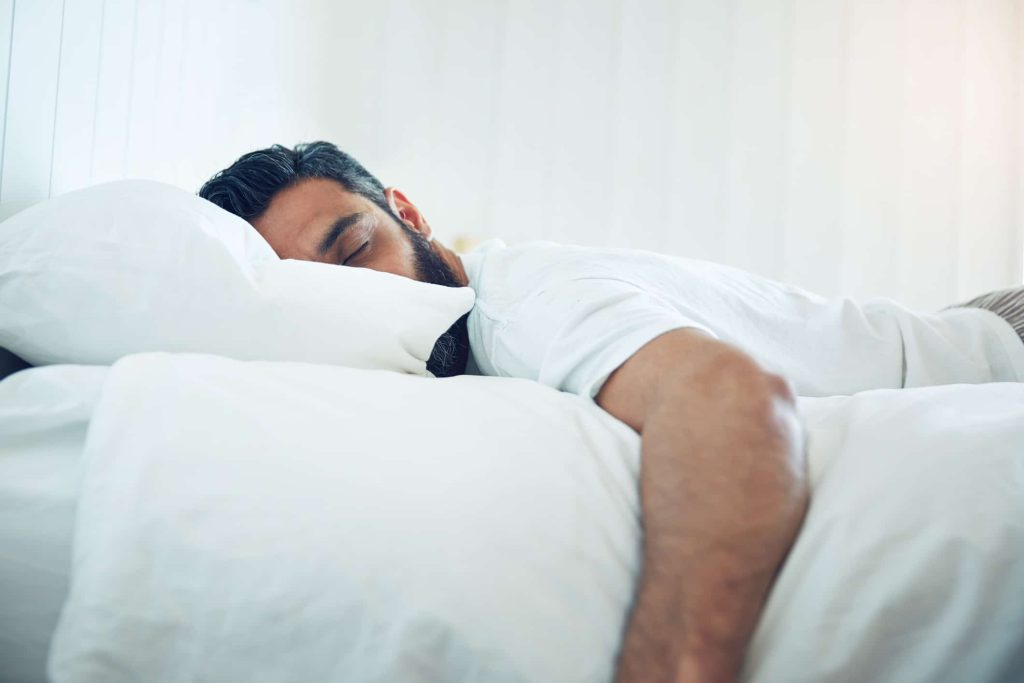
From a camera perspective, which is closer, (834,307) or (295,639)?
(295,639)

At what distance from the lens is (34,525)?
595mm

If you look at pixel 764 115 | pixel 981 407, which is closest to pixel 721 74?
pixel 764 115

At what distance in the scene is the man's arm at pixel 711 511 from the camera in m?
0.56

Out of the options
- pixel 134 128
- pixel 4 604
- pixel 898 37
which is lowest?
pixel 4 604

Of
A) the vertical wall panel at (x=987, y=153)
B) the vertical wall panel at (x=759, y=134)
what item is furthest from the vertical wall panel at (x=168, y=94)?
the vertical wall panel at (x=987, y=153)

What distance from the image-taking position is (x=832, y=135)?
231 cm

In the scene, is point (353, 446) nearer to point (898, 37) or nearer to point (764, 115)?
point (764, 115)

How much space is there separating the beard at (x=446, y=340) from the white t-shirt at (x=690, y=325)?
0.04 metres

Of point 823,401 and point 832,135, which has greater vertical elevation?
point 832,135

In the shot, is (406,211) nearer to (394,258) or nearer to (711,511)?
(394,258)

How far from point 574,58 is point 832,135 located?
81 centimetres

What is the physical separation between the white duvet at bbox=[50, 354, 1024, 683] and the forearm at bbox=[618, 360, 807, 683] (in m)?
0.02

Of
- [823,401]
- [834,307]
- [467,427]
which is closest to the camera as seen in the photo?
[467,427]

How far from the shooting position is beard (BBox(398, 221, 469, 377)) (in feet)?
3.77
